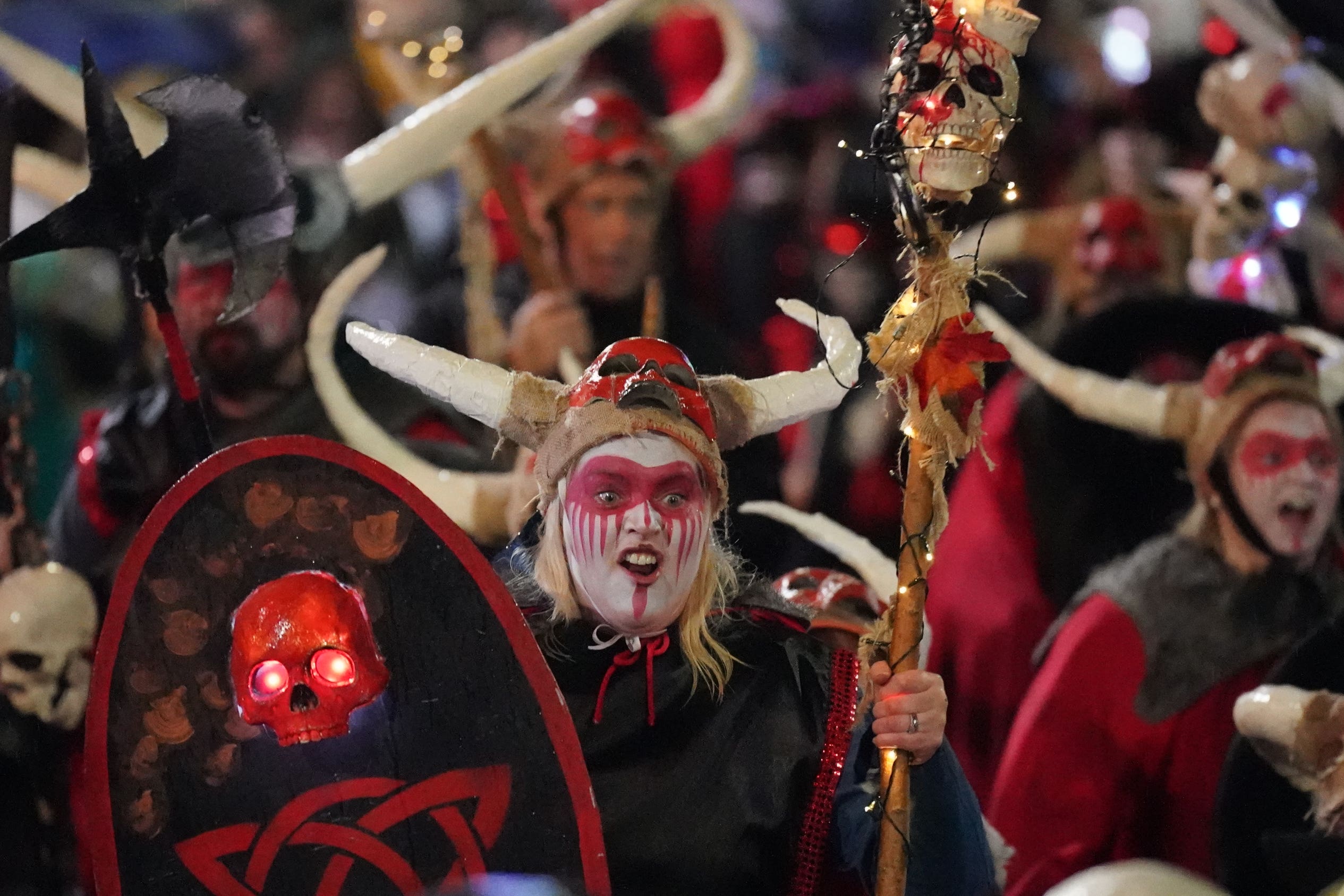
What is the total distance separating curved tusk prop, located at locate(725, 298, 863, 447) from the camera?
8.21 ft

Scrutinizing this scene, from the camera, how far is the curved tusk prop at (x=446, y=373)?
2428 mm

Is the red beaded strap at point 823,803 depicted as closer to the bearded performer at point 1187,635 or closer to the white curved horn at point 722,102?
the bearded performer at point 1187,635

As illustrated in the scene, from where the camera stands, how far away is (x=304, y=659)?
A: 2225mm

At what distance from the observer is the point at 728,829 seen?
2367mm

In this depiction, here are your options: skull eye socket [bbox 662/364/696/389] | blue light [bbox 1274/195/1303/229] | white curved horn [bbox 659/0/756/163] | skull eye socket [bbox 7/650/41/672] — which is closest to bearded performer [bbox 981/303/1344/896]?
blue light [bbox 1274/195/1303/229]

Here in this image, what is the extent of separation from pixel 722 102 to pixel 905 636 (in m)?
2.80

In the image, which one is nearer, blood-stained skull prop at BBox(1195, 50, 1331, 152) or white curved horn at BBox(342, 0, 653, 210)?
white curved horn at BBox(342, 0, 653, 210)

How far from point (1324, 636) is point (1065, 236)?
1484mm

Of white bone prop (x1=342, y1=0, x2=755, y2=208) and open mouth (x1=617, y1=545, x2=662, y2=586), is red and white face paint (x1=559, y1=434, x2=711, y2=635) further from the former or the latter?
white bone prop (x1=342, y1=0, x2=755, y2=208)

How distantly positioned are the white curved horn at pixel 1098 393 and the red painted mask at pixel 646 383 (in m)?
1.82

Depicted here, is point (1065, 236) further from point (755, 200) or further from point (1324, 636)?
point (1324, 636)

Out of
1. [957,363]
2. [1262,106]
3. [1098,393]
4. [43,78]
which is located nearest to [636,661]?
[957,363]

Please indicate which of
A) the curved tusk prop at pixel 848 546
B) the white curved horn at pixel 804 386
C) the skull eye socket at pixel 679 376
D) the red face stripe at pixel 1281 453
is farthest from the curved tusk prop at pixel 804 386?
the red face stripe at pixel 1281 453

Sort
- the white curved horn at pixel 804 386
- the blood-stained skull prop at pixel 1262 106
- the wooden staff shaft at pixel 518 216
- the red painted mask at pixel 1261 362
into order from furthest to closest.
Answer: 1. the wooden staff shaft at pixel 518 216
2. the blood-stained skull prop at pixel 1262 106
3. the red painted mask at pixel 1261 362
4. the white curved horn at pixel 804 386
